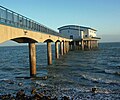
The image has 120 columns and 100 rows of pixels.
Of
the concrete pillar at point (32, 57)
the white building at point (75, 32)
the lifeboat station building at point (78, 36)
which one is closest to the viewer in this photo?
the concrete pillar at point (32, 57)

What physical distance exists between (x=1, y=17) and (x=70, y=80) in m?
11.2

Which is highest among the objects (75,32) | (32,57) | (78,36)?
(75,32)

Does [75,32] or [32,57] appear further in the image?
[75,32]

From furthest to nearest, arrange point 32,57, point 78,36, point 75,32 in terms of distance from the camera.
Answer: point 75,32 → point 78,36 → point 32,57

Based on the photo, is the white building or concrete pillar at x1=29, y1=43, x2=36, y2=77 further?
the white building

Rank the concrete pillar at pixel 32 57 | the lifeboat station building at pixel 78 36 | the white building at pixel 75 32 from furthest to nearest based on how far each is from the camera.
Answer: the white building at pixel 75 32, the lifeboat station building at pixel 78 36, the concrete pillar at pixel 32 57

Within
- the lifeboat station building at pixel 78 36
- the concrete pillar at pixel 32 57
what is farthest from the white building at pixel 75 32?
the concrete pillar at pixel 32 57

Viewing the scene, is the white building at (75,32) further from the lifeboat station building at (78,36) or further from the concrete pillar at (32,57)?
the concrete pillar at (32,57)

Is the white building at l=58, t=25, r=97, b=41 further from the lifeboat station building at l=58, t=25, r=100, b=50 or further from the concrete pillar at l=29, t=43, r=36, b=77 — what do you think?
the concrete pillar at l=29, t=43, r=36, b=77

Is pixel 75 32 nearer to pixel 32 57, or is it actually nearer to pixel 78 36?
pixel 78 36

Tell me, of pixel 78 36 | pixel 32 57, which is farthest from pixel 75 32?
pixel 32 57

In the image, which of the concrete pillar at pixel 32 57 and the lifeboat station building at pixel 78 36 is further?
the lifeboat station building at pixel 78 36

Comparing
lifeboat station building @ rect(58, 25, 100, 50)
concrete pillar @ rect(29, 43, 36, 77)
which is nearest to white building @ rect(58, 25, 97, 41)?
lifeboat station building @ rect(58, 25, 100, 50)

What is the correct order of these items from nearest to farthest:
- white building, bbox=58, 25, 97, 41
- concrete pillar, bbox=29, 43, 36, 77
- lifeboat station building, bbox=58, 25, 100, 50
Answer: concrete pillar, bbox=29, 43, 36, 77
lifeboat station building, bbox=58, 25, 100, 50
white building, bbox=58, 25, 97, 41
